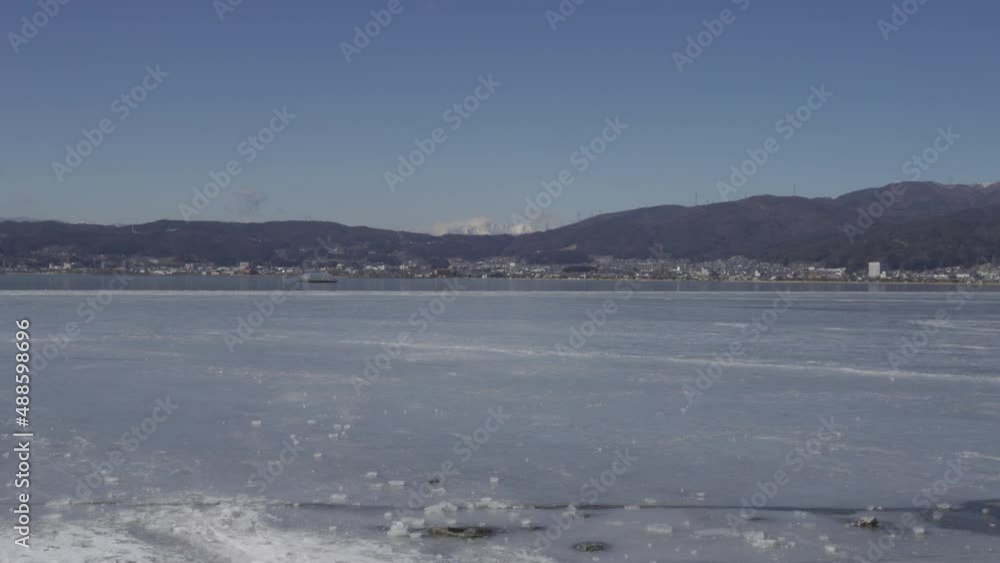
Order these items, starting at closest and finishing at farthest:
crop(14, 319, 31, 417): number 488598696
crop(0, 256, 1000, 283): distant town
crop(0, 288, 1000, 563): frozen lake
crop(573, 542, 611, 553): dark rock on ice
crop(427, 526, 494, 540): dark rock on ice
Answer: crop(573, 542, 611, 553): dark rock on ice → crop(0, 288, 1000, 563): frozen lake → crop(427, 526, 494, 540): dark rock on ice → crop(14, 319, 31, 417): number 488598696 → crop(0, 256, 1000, 283): distant town

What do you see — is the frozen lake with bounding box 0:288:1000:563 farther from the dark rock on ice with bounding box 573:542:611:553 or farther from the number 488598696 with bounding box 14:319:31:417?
the number 488598696 with bounding box 14:319:31:417

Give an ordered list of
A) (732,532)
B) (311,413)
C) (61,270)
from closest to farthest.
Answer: (732,532)
(311,413)
(61,270)

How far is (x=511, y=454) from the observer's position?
9750 millimetres

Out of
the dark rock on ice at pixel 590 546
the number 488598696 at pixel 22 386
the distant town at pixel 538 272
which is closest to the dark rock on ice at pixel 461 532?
the dark rock on ice at pixel 590 546

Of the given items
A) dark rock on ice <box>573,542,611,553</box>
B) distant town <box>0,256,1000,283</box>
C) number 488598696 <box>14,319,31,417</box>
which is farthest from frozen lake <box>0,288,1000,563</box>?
Result: distant town <box>0,256,1000,283</box>

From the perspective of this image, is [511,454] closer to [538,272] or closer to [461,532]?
[461,532]

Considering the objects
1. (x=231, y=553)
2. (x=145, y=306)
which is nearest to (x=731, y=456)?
(x=231, y=553)

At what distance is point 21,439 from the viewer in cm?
1020

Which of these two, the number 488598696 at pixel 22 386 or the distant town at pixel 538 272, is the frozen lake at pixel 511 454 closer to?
the number 488598696 at pixel 22 386

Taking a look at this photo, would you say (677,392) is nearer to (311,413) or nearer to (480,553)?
(311,413)

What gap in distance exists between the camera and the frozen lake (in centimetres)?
686

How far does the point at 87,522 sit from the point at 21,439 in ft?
12.0

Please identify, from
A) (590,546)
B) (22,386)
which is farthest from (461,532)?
(22,386)

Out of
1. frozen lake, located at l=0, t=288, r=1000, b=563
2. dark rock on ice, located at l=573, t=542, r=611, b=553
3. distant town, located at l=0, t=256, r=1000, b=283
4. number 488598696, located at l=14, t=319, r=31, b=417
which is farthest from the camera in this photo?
distant town, located at l=0, t=256, r=1000, b=283
